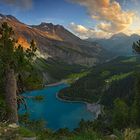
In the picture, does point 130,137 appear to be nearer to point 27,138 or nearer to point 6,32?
point 27,138

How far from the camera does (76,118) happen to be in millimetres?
158125

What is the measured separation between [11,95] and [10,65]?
2.58 m

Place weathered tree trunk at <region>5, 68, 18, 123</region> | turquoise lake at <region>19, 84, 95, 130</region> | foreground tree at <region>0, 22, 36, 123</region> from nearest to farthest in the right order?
weathered tree trunk at <region>5, 68, 18, 123</region>, foreground tree at <region>0, 22, 36, 123</region>, turquoise lake at <region>19, 84, 95, 130</region>

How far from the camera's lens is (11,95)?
2466cm

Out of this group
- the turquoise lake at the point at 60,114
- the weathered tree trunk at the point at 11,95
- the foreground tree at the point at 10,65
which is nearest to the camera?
the weathered tree trunk at the point at 11,95

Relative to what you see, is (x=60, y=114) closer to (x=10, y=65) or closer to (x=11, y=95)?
(x=10, y=65)

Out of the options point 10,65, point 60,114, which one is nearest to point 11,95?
point 10,65

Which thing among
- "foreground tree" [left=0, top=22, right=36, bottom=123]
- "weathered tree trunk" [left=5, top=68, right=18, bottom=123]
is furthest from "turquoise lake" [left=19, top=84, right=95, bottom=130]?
"weathered tree trunk" [left=5, top=68, right=18, bottom=123]

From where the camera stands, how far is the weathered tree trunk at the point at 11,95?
23.9 m

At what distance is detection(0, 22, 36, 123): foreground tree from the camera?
24312mm

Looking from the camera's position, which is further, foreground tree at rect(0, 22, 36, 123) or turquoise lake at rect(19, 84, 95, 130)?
turquoise lake at rect(19, 84, 95, 130)

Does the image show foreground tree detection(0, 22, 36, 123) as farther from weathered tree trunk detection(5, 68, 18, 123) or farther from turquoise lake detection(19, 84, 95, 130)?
turquoise lake detection(19, 84, 95, 130)

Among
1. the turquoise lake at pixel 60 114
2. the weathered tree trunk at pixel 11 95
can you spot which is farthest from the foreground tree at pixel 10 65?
the turquoise lake at pixel 60 114

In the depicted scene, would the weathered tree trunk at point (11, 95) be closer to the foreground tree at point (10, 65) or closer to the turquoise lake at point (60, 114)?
the foreground tree at point (10, 65)
